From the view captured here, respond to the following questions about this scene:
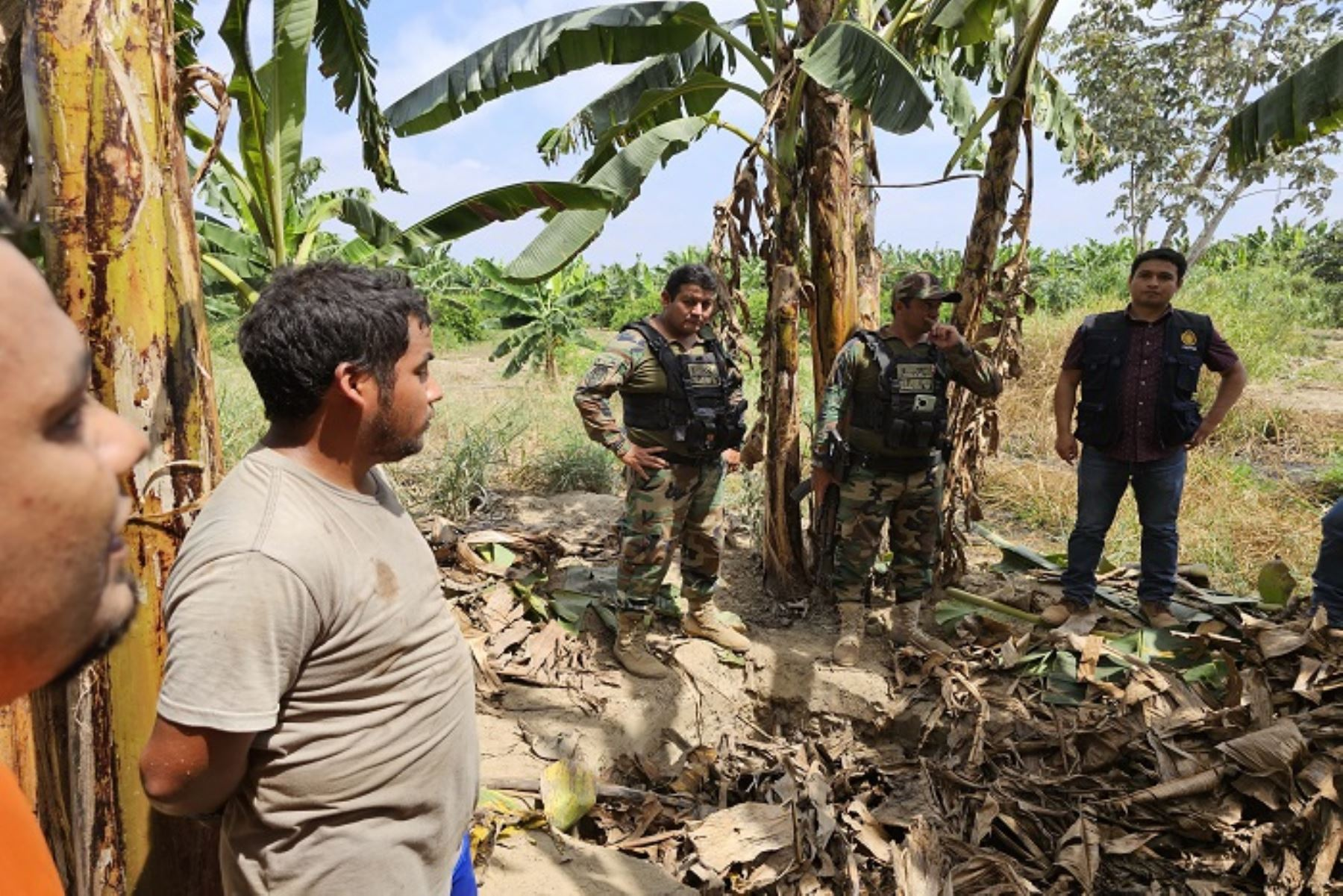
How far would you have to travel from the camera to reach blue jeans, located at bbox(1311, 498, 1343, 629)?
12.3 feet

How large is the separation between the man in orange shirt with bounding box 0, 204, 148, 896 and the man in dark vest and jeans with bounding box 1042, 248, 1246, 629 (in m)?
4.22

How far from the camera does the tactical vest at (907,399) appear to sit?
395 cm

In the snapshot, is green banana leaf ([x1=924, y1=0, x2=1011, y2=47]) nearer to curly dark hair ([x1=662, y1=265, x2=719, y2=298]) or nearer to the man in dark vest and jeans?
the man in dark vest and jeans

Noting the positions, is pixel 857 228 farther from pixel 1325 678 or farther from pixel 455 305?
pixel 455 305

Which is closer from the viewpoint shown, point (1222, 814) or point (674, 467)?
point (1222, 814)

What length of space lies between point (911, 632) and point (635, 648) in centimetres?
149

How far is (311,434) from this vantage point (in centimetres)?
141

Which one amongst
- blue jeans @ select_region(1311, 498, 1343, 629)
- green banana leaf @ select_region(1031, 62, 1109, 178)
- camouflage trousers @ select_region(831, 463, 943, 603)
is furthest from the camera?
green banana leaf @ select_region(1031, 62, 1109, 178)

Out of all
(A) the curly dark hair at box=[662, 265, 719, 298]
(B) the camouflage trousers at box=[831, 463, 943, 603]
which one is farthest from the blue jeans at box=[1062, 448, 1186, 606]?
(A) the curly dark hair at box=[662, 265, 719, 298]

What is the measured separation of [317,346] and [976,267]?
3899 millimetres

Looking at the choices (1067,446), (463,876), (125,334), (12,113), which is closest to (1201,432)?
(1067,446)

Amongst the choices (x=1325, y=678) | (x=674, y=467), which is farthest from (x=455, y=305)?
(x=1325, y=678)

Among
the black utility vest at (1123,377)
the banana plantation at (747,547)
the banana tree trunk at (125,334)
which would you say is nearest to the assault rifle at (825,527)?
the banana plantation at (747,547)

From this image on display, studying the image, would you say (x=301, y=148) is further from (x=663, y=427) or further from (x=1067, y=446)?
(x=1067, y=446)
